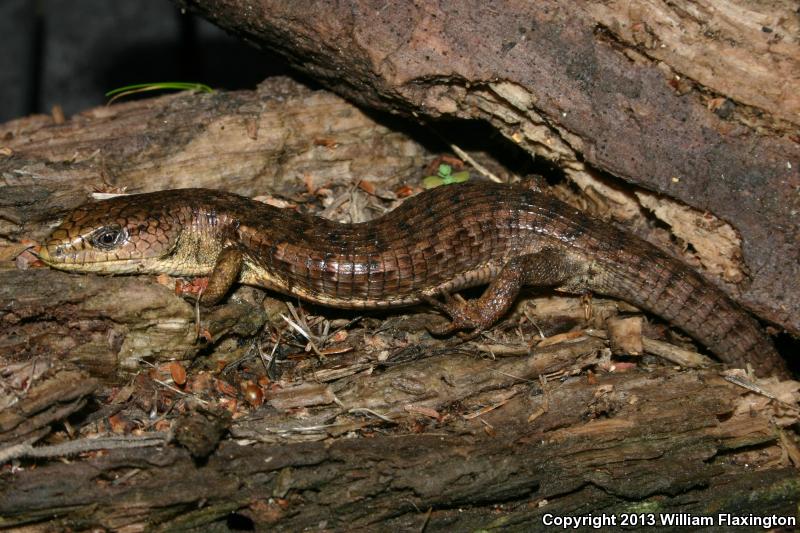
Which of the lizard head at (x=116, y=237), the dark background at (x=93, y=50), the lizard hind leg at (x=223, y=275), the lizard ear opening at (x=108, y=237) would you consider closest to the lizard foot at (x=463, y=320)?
the lizard hind leg at (x=223, y=275)

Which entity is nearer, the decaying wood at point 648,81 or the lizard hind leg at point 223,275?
the decaying wood at point 648,81

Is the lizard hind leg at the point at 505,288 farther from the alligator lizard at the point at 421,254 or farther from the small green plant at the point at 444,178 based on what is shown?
the small green plant at the point at 444,178

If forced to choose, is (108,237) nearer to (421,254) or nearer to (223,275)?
(223,275)

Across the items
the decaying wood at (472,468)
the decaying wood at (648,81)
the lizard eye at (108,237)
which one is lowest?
the decaying wood at (472,468)

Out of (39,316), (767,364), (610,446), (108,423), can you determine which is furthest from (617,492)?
(39,316)

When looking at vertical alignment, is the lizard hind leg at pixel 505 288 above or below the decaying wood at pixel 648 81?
below

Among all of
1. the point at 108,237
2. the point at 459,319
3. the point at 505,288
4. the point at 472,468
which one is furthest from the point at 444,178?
the point at 108,237

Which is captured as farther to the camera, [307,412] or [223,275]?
[223,275]

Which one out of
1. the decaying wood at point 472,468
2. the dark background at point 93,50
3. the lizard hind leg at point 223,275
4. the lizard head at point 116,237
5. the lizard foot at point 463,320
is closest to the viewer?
the decaying wood at point 472,468

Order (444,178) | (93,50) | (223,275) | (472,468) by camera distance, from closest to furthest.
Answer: (472,468), (223,275), (444,178), (93,50)
